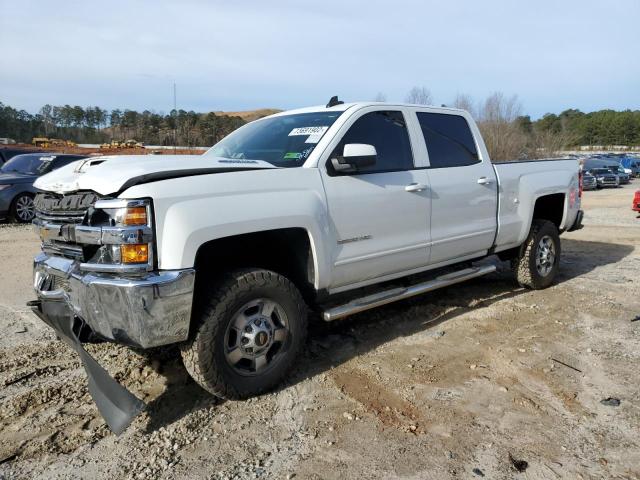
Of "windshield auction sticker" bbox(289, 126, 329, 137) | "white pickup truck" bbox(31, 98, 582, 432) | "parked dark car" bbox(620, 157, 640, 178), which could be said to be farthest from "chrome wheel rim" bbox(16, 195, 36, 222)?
"parked dark car" bbox(620, 157, 640, 178)

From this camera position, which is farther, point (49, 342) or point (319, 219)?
point (49, 342)

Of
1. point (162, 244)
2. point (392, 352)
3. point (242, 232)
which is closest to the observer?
point (162, 244)

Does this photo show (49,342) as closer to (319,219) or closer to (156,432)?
(156,432)

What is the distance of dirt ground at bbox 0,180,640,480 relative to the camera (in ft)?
9.21

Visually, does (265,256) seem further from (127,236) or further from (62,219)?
(62,219)

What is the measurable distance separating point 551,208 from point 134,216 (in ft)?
17.6

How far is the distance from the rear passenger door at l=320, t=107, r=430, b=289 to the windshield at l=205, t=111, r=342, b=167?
0.68 ft

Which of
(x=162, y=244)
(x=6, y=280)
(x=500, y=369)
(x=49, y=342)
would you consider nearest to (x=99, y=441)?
(x=162, y=244)

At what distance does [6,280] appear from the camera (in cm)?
654

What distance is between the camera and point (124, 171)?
3.05 m

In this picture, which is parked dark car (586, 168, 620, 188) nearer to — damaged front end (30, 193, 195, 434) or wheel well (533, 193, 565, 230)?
wheel well (533, 193, 565, 230)

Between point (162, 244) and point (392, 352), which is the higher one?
point (162, 244)

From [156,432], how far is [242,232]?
1307mm

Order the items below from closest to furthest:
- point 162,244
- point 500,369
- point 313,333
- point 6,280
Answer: point 162,244
point 500,369
point 313,333
point 6,280
